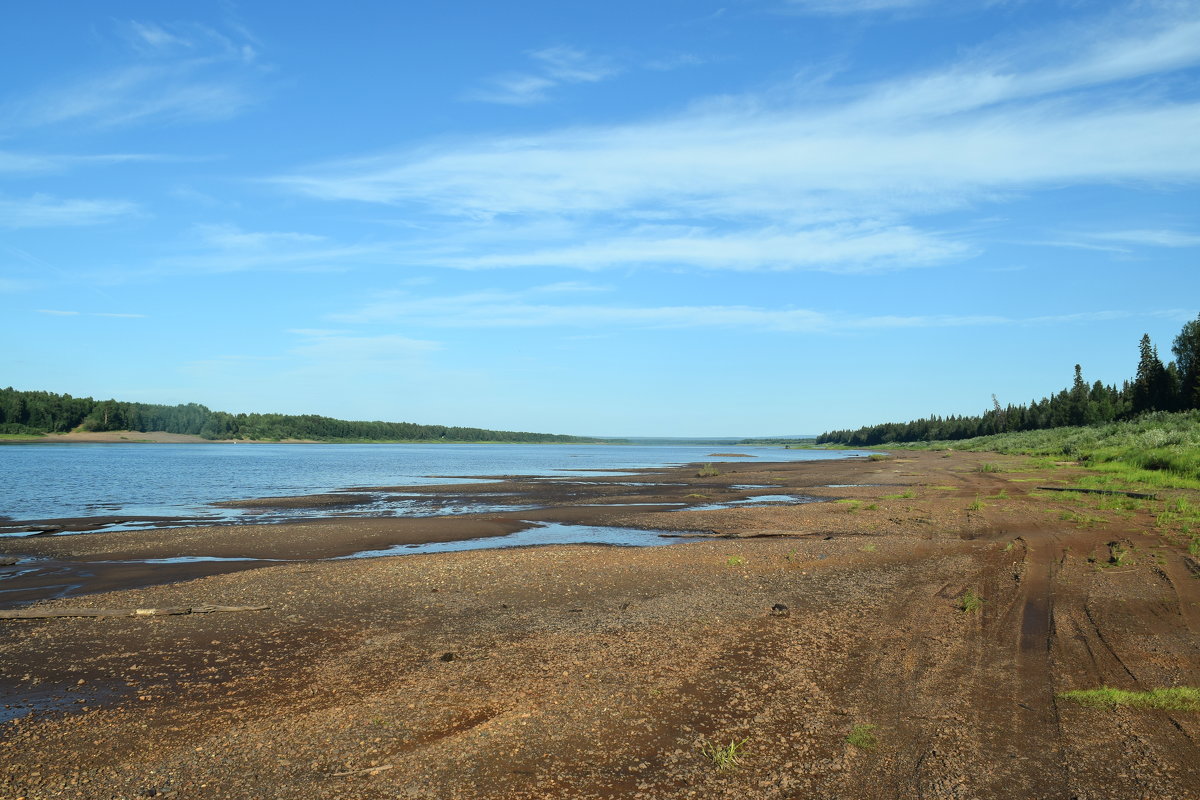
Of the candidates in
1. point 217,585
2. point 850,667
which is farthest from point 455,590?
point 850,667

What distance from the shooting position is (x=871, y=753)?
722 cm

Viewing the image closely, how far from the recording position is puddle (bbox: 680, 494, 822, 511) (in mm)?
35638

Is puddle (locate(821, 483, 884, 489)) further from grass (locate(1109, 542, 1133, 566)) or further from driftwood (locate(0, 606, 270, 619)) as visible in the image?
driftwood (locate(0, 606, 270, 619))

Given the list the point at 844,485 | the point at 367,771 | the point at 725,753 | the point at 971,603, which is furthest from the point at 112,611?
the point at 844,485

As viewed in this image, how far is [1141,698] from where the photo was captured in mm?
8344

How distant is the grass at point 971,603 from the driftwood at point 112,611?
13308 mm

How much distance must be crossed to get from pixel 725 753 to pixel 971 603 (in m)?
8.06

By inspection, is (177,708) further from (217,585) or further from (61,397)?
(61,397)

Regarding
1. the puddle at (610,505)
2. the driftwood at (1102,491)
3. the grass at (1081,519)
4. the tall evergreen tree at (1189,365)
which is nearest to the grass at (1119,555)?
the grass at (1081,519)

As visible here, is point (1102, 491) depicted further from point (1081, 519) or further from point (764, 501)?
point (764, 501)

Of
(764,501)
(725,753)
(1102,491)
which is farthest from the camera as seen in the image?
(764,501)

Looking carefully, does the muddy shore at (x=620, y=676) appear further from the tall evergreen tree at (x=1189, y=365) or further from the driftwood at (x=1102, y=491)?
the tall evergreen tree at (x=1189, y=365)

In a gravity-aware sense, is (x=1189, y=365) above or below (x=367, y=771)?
above

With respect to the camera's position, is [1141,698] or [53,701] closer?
[1141,698]
